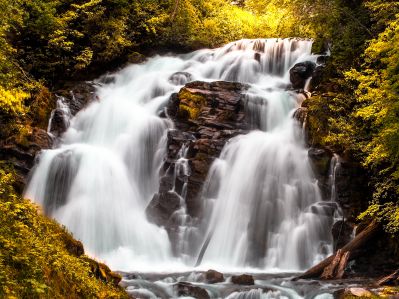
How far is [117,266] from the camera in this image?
37.4 feet

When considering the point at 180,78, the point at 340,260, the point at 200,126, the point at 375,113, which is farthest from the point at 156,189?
the point at 375,113

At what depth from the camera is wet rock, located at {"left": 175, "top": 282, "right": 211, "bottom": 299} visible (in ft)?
28.4

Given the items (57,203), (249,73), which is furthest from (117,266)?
(249,73)

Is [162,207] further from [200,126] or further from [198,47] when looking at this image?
[198,47]

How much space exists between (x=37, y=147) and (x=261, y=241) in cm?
801

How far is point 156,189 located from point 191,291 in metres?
6.02

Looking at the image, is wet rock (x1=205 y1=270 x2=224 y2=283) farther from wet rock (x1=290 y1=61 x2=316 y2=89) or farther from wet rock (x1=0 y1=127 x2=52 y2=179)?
wet rock (x1=290 y1=61 x2=316 y2=89)

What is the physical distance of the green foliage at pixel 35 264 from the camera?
459cm

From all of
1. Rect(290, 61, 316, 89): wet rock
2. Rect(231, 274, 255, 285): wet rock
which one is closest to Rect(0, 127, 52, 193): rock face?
Rect(231, 274, 255, 285): wet rock

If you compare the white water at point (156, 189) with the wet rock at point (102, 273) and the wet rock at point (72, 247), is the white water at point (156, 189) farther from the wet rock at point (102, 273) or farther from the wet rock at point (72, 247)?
the wet rock at point (72, 247)

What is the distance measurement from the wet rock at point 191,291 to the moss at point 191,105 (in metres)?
7.95

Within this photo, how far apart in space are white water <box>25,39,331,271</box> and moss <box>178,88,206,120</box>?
74 cm

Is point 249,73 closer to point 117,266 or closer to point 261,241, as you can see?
point 261,241

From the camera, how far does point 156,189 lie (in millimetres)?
14469
